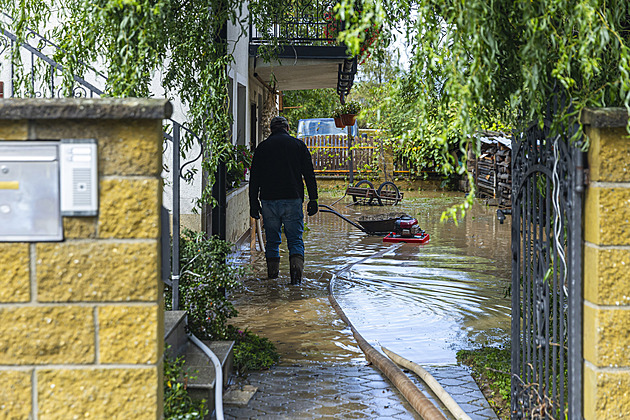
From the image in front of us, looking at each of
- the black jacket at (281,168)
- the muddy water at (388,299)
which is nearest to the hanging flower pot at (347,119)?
the muddy water at (388,299)

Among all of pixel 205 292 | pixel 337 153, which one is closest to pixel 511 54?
pixel 205 292

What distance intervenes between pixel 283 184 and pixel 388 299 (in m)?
1.75

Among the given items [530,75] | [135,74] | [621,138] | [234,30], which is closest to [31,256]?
[135,74]

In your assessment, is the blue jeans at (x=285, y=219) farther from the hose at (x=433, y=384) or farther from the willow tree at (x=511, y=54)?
the willow tree at (x=511, y=54)


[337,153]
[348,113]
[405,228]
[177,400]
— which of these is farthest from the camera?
[337,153]

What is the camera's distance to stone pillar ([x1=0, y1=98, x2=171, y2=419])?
9.14ft

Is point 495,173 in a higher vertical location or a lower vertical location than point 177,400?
higher

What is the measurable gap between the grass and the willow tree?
1.86 metres

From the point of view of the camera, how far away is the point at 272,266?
28.8ft

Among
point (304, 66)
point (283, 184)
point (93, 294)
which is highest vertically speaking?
point (304, 66)

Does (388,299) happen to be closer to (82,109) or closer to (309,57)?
(82,109)

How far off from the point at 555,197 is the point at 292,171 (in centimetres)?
529

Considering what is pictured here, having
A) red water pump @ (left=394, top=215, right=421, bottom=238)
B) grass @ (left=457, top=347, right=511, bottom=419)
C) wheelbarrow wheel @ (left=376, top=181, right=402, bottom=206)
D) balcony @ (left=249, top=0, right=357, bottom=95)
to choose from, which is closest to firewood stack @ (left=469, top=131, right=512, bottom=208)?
wheelbarrow wheel @ (left=376, top=181, right=402, bottom=206)

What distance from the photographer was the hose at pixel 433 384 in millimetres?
4105
